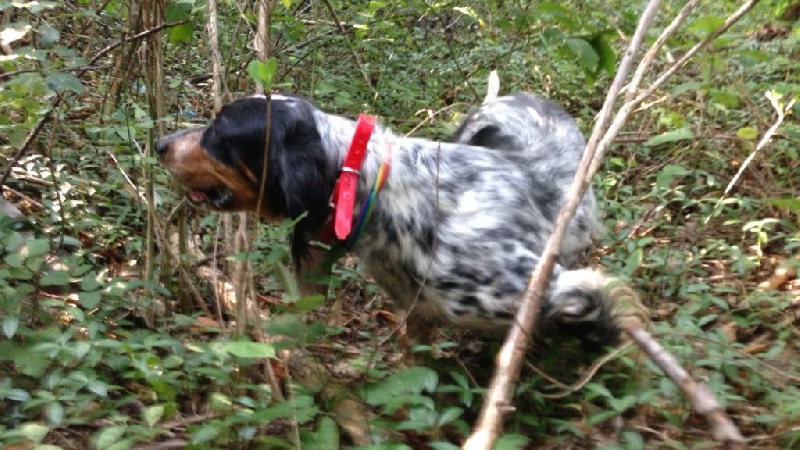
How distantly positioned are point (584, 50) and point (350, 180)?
156cm

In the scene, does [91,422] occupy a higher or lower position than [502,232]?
lower

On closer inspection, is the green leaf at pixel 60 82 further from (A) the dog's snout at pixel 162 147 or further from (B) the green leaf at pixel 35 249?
(B) the green leaf at pixel 35 249

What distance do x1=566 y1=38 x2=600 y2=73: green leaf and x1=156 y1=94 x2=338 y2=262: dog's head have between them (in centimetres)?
144

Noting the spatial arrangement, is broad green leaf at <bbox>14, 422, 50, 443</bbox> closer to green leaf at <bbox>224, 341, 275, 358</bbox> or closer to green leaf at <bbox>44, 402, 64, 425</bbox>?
green leaf at <bbox>44, 402, 64, 425</bbox>

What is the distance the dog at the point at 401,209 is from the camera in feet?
12.6

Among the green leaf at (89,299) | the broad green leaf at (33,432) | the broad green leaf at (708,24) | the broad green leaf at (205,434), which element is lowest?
the broad green leaf at (33,432)

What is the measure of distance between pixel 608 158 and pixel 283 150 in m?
3.75

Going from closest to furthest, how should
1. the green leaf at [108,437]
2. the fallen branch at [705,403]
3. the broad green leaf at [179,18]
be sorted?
the fallen branch at [705,403], the green leaf at [108,437], the broad green leaf at [179,18]

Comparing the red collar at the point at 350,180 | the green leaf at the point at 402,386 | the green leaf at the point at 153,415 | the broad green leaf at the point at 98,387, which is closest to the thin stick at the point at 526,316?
the green leaf at the point at 402,386

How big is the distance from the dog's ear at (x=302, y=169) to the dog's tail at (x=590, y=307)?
116 centimetres

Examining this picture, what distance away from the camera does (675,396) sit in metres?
3.50

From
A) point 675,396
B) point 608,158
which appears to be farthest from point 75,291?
point 608,158

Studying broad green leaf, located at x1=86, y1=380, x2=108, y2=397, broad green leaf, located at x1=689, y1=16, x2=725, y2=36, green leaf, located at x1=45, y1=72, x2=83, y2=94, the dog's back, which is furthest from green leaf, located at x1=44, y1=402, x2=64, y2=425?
broad green leaf, located at x1=689, y1=16, x2=725, y2=36

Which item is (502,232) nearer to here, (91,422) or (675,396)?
(675,396)
